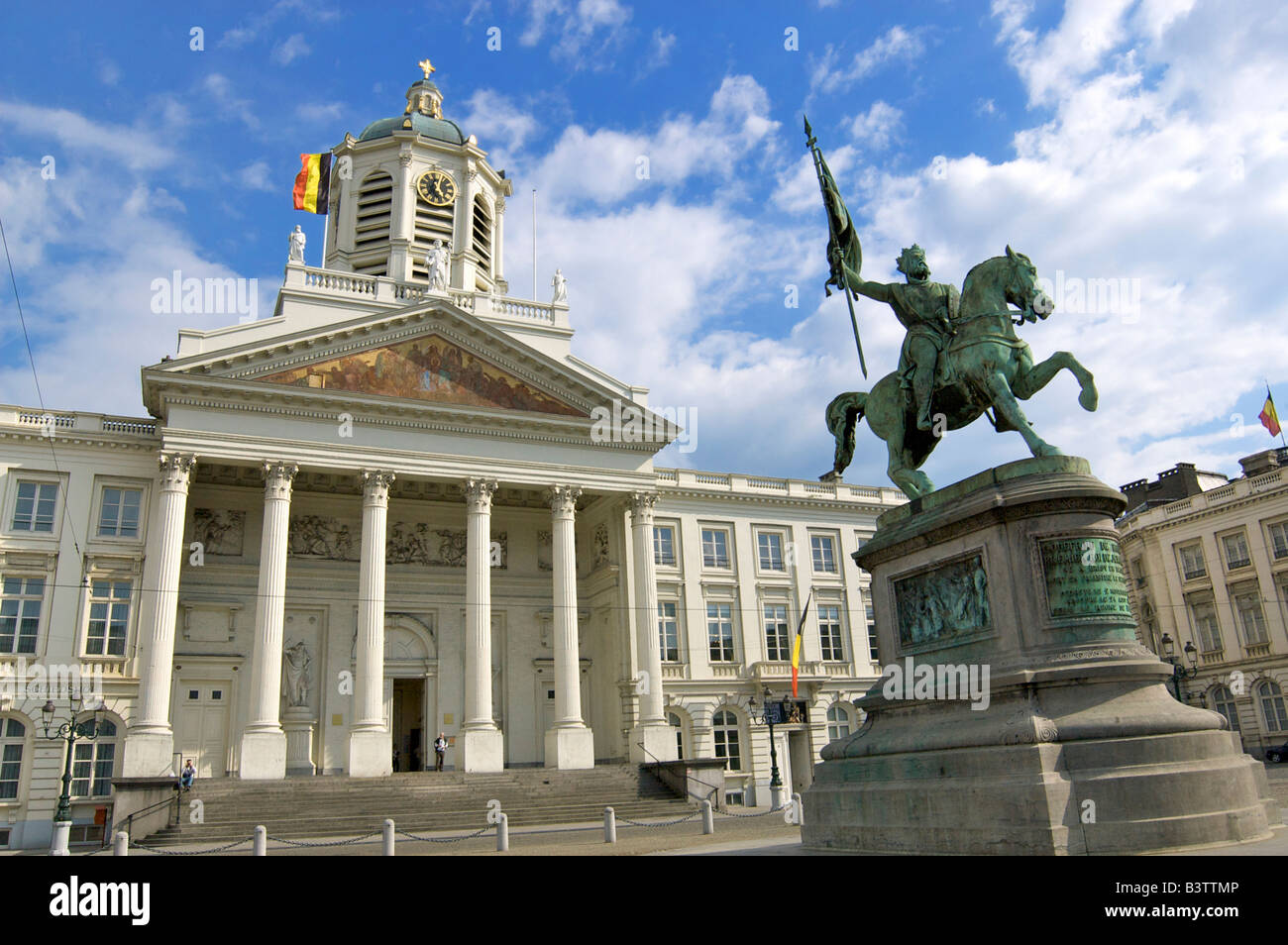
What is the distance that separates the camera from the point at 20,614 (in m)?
32.0

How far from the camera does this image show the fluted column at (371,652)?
30.4 metres

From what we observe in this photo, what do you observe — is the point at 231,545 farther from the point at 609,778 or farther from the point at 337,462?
the point at 609,778

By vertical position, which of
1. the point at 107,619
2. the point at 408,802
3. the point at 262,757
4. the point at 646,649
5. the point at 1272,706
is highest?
the point at 107,619

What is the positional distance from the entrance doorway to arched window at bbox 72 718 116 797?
10282 millimetres

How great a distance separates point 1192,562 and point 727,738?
25.8 m

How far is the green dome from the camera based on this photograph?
50844mm

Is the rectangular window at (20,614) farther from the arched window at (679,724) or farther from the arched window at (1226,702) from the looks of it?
the arched window at (1226,702)

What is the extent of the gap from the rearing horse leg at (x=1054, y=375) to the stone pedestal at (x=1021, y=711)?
85 centimetres

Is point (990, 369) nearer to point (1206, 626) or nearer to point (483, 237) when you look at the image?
point (483, 237)

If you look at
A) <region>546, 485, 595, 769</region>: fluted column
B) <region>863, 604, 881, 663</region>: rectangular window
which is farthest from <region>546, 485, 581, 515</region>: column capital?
<region>863, 604, 881, 663</region>: rectangular window

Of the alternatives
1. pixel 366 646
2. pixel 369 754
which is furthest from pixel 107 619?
Answer: pixel 369 754

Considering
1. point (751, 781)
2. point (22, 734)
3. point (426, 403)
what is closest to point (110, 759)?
point (22, 734)

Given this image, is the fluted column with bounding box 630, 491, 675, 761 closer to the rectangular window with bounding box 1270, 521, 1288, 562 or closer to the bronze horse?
the bronze horse
